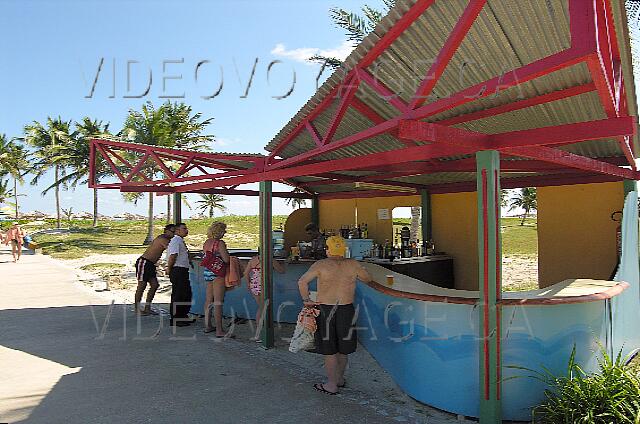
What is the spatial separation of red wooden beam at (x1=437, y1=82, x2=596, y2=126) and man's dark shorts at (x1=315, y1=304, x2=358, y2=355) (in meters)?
2.44

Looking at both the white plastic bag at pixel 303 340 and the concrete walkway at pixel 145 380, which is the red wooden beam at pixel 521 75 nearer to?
the white plastic bag at pixel 303 340

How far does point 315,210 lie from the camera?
13320mm

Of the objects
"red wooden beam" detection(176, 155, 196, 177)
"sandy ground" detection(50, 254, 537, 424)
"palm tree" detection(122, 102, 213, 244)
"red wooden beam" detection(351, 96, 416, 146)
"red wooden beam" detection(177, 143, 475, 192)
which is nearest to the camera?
"red wooden beam" detection(177, 143, 475, 192)

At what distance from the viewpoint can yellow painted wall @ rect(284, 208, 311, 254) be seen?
1227 cm

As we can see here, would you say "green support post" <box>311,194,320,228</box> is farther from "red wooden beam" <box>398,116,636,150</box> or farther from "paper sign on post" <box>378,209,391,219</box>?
"red wooden beam" <box>398,116,636,150</box>

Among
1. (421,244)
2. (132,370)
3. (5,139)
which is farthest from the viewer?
(5,139)

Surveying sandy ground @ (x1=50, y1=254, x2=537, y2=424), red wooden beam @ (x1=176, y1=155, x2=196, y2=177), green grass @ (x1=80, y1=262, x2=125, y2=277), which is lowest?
sandy ground @ (x1=50, y1=254, x2=537, y2=424)

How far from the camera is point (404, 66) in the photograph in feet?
15.2

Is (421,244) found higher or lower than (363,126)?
lower

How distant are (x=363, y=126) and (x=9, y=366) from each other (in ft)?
18.3

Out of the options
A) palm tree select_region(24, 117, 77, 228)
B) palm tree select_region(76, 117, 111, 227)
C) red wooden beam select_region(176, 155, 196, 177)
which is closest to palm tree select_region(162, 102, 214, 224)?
palm tree select_region(76, 117, 111, 227)

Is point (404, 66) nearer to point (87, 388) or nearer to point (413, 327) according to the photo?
point (413, 327)

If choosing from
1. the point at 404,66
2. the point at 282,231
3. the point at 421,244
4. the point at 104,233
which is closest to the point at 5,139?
the point at 104,233

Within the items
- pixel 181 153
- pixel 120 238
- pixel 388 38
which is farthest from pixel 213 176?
pixel 120 238
